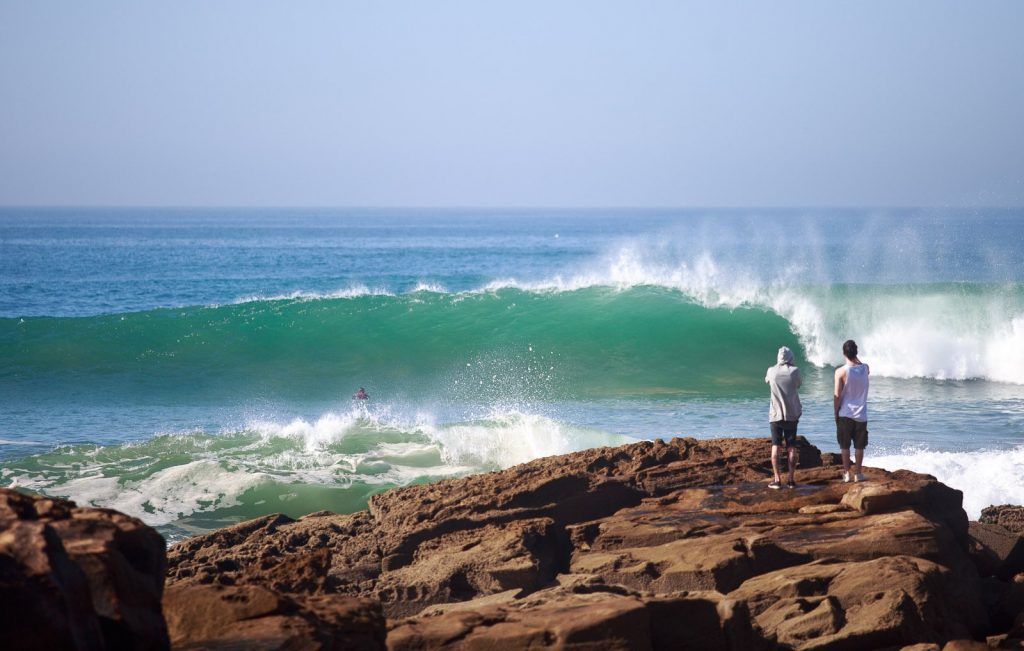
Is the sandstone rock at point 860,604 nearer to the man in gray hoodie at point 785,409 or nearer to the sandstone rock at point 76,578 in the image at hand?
the man in gray hoodie at point 785,409

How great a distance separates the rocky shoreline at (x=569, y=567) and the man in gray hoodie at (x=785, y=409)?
25cm

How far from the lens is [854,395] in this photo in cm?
782

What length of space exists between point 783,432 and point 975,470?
3801 millimetres

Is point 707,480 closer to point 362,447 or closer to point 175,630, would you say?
point 175,630

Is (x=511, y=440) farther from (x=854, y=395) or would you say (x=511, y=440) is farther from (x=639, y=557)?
(x=639, y=557)

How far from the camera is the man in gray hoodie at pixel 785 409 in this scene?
25.2ft

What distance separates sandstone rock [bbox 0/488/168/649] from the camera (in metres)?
3.21

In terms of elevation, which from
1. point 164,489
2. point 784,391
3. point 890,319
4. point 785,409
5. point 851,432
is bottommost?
point 164,489

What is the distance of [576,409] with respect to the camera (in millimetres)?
16031

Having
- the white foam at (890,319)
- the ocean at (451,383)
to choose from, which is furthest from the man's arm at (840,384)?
the white foam at (890,319)

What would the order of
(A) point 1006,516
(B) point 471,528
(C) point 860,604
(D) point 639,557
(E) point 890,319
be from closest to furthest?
(C) point 860,604
(D) point 639,557
(B) point 471,528
(A) point 1006,516
(E) point 890,319

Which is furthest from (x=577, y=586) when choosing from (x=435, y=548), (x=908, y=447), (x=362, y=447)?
(x=908, y=447)

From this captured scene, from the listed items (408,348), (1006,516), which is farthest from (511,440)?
(408,348)

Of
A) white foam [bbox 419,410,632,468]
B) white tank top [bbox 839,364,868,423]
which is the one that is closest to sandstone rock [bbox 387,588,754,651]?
white tank top [bbox 839,364,868,423]
